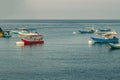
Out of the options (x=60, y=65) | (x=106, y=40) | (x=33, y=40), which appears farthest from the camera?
(x=106, y=40)

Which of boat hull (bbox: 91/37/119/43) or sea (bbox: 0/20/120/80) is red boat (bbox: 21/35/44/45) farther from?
sea (bbox: 0/20/120/80)

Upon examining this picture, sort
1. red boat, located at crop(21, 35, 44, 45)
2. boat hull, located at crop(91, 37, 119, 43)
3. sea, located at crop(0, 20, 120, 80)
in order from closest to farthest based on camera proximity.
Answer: sea, located at crop(0, 20, 120, 80) < red boat, located at crop(21, 35, 44, 45) < boat hull, located at crop(91, 37, 119, 43)

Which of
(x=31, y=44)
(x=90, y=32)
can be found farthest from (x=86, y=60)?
(x=90, y=32)

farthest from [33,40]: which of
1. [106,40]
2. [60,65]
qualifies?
[60,65]

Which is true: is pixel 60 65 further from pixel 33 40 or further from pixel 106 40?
pixel 106 40

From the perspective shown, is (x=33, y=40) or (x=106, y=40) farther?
(x=106, y=40)

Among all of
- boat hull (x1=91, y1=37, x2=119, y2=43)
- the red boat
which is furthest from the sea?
boat hull (x1=91, y1=37, x2=119, y2=43)

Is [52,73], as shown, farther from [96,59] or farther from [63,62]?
[96,59]

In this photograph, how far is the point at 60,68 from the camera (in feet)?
241

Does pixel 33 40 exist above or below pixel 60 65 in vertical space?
below

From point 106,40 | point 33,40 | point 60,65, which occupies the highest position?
point 60,65

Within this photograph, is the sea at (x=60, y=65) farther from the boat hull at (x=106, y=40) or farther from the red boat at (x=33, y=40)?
the boat hull at (x=106, y=40)

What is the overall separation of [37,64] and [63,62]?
17.4ft

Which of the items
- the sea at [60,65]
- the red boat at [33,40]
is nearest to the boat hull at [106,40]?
the red boat at [33,40]
